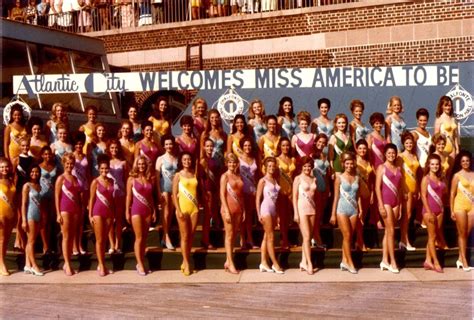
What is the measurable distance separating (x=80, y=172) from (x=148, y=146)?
108 cm

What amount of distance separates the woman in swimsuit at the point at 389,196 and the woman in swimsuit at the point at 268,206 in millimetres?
1328

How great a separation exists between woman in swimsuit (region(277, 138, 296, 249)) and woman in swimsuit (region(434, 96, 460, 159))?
88.9 inches

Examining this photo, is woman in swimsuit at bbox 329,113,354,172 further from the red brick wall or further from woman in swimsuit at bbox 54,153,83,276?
the red brick wall

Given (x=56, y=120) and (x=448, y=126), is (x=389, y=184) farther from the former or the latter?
(x=56, y=120)

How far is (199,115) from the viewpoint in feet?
38.2

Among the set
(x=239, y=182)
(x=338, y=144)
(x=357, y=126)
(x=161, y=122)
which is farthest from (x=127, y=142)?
(x=357, y=126)

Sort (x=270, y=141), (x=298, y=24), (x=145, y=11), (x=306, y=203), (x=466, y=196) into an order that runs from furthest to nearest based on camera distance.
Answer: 1. (x=145, y=11)
2. (x=298, y=24)
3. (x=270, y=141)
4. (x=306, y=203)
5. (x=466, y=196)

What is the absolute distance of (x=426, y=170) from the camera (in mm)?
10188

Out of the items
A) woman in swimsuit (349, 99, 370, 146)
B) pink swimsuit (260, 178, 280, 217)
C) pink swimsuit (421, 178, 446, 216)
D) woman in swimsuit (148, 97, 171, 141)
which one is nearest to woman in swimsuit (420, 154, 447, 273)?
pink swimsuit (421, 178, 446, 216)

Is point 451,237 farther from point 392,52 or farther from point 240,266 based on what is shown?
point 392,52

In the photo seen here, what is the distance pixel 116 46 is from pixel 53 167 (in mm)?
12886

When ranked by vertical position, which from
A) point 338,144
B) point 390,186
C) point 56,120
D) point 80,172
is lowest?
point 390,186

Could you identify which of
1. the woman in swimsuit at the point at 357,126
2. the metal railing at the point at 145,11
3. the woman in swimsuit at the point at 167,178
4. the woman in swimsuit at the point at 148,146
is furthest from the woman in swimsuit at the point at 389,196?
the metal railing at the point at 145,11

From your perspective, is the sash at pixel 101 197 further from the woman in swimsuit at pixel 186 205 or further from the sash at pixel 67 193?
the woman in swimsuit at pixel 186 205
